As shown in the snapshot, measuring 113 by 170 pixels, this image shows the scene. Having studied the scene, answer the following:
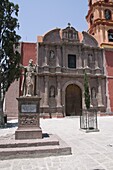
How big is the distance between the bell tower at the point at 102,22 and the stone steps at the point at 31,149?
2307 cm

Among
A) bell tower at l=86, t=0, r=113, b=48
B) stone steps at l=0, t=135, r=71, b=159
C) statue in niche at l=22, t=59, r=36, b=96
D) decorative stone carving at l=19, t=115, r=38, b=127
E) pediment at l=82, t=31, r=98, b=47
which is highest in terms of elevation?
bell tower at l=86, t=0, r=113, b=48

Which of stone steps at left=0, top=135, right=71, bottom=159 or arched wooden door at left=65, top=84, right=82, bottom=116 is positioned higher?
arched wooden door at left=65, top=84, right=82, bottom=116

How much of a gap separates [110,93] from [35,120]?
19.5m

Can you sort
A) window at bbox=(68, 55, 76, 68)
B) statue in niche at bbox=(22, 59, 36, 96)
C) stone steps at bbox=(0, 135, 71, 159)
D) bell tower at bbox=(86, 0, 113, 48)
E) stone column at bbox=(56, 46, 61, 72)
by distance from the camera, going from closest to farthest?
stone steps at bbox=(0, 135, 71, 159) → statue in niche at bbox=(22, 59, 36, 96) → stone column at bbox=(56, 46, 61, 72) → window at bbox=(68, 55, 76, 68) → bell tower at bbox=(86, 0, 113, 48)

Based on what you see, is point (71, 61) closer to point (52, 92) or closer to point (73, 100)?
point (52, 92)

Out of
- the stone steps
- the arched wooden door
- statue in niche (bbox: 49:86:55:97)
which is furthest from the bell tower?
the stone steps

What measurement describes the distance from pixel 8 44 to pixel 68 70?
36.7 ft

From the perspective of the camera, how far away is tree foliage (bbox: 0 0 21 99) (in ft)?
44.0

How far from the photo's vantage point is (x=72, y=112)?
22781 millimetres

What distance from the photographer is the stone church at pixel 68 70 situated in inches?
845

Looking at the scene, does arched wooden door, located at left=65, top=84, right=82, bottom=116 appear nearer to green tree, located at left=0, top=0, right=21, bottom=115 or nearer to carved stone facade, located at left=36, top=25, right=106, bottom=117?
carved stone facade, located at left=36, top=25, right=106, bottom=117

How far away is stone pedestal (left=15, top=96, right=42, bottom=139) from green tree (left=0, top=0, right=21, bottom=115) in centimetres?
801

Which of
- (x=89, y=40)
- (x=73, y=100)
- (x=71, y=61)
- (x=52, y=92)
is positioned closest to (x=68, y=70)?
(x=71, y=61)

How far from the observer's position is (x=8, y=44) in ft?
44.0
